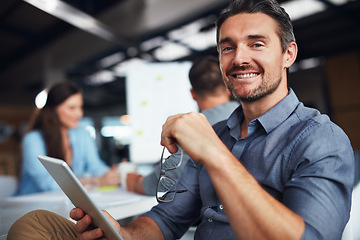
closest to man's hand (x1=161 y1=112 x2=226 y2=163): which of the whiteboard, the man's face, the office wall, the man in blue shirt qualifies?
the man in blue shirt

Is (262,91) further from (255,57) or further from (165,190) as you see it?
(165,190)

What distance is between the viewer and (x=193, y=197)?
1163mm

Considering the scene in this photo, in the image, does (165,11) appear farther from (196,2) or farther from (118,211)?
(118,211)

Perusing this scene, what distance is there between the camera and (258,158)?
3.15 feet

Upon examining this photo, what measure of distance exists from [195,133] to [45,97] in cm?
223

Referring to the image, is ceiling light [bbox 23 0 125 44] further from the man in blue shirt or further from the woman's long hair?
the man in blue shirt

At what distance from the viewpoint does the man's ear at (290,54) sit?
1.06m

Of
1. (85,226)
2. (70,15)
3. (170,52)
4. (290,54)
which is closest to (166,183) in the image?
(85,226)

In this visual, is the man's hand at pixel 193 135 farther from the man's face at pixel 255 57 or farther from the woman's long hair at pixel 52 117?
the woman's long hair at pixel 52 117

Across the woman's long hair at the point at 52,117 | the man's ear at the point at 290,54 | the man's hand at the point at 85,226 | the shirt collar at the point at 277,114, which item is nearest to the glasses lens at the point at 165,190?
the man's hand at the point at 85,226

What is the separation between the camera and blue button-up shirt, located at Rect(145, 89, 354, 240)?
0.73 metres

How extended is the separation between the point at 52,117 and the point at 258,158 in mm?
2097

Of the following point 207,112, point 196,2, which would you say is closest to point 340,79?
point 196,2

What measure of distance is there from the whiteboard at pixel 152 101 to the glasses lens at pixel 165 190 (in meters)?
2.04
